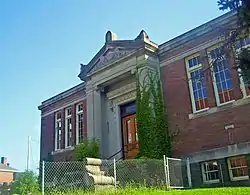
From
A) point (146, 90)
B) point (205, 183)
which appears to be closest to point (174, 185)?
point (205, 183)

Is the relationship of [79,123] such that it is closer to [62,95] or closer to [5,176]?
[62,95]

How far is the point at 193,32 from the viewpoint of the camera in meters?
16.3

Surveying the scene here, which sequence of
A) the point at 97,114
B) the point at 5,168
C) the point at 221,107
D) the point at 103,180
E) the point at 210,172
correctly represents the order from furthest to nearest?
the point at 5,168 < the point at 97,114 < the point at 221,107 < the point at 210,172 < the point at 103,180

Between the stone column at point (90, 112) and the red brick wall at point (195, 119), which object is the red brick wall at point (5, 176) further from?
the red brick wall at point (195, 119)

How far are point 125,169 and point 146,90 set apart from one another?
201 inches

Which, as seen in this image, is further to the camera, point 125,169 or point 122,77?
point 122,77

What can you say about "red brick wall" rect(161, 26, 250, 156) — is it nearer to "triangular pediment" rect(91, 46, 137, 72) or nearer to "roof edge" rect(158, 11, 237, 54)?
"roof edge" rect(158, 11, 237, 54)

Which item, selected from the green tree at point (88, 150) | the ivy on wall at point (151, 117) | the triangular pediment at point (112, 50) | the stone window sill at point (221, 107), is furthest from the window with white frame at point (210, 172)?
the triangular pediment at point (112, 50)

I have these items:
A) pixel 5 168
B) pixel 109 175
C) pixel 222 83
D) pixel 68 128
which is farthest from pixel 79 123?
pixel 5 168

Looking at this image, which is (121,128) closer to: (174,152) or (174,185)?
(174,152)

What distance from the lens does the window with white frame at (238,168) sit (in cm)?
1322

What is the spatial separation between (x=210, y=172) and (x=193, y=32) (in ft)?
22.1

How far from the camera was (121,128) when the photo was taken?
1892 centimetres

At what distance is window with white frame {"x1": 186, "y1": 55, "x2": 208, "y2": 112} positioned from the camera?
15.5 m
